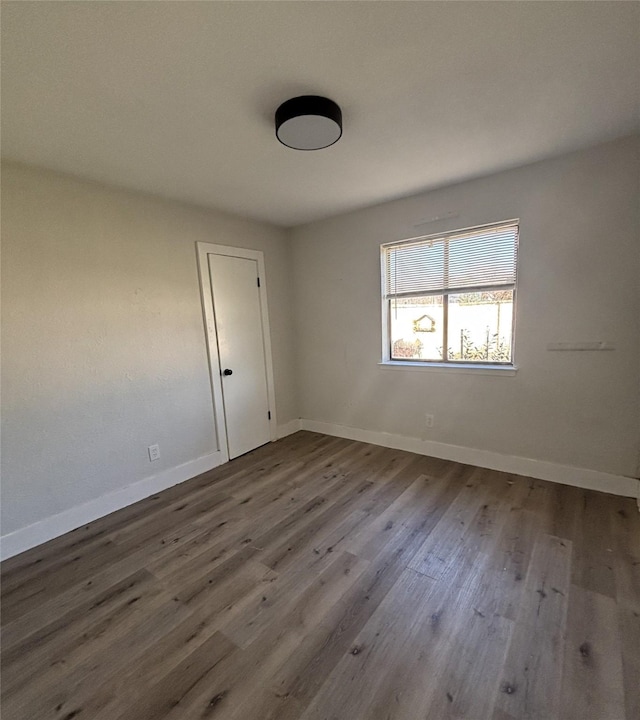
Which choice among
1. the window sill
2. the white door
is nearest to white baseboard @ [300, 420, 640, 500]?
the window sill

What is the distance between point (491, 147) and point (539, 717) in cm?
292

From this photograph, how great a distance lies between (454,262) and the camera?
9.74ft

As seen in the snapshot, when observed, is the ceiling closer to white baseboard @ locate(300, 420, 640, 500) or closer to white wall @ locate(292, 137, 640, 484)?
white wall @ locate(292, 137, 640, 484)

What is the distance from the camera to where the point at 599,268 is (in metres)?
2.32

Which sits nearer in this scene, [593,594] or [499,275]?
[593,594]

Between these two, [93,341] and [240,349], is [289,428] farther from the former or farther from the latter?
[93,341]

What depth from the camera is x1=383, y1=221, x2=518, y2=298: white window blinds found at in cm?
273

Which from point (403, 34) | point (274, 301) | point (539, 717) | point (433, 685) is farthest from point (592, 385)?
point (274, 301)

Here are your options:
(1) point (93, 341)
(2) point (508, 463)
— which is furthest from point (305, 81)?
(2) point (508, 463)

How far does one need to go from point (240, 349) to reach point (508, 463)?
111 inches

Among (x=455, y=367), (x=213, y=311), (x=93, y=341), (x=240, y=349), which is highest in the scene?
(x=213, y=311)

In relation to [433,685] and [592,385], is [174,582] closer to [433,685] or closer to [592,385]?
[433,685]

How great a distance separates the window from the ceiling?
0.73m

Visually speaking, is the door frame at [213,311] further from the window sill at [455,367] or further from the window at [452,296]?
the window sill at [455,367]
